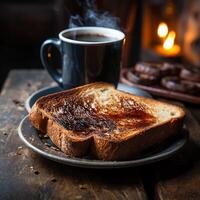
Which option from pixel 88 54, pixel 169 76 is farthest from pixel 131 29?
pixel 88 54

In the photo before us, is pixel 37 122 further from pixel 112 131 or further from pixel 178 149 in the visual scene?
pixel 178 149

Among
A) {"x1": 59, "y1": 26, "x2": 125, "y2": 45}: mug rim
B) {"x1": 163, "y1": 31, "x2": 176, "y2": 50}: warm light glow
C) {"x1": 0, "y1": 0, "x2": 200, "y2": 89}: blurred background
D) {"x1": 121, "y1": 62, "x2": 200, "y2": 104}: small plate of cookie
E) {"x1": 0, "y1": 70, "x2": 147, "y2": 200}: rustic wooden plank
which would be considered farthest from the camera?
{"x1": 0, "y1": 0, "x2": 200, "y2": 89}: blurred background

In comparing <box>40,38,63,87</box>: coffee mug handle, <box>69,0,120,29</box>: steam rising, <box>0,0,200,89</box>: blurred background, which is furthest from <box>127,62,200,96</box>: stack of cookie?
<box>0,0,200,89</box>: blurred background

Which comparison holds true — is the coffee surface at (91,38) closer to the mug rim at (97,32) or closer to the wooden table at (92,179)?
the mug rim at (97,32)

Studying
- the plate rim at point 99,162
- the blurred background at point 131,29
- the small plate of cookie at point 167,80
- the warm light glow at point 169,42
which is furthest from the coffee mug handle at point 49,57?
the warm light glow at point 169,42

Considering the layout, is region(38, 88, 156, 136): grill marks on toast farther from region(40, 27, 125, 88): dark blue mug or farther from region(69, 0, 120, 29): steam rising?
region(69, 0, 120, 29): steam rising

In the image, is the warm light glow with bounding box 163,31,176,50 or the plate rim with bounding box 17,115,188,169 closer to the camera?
the plate rim with bounding box 17,115,188,169

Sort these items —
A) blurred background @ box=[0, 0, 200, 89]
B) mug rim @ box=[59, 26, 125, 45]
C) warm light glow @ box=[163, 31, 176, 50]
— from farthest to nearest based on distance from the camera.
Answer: blurred background @ box=[0, 0, 200, 89]
warm light glow @ box=[163, 31, 176, 50]
mug rim @ box=[59, 26, 125, 45]
